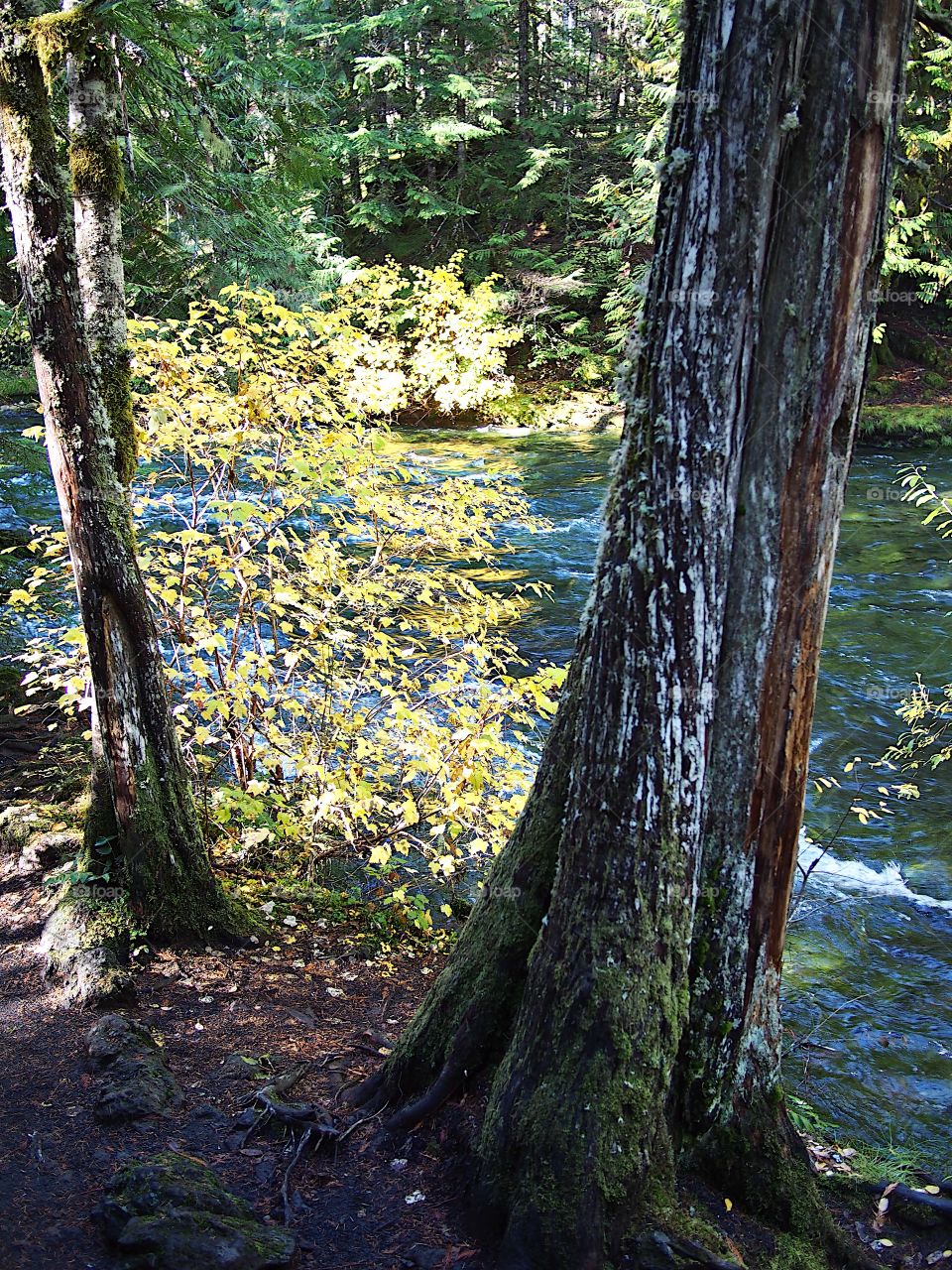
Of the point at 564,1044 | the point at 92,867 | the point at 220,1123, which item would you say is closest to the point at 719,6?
the point at 564,1044

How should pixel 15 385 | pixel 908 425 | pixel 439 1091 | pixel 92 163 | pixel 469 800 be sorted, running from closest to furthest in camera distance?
pixel 439 1091, pixel 92 163, pixel 469 800, pixel 15 385, pixel 908 425

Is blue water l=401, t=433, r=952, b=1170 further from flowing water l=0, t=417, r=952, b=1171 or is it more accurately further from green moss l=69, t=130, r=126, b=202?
green moss l=69, t=130, r=126, b=202

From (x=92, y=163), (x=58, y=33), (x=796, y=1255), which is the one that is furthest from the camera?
(x=92, y=163)

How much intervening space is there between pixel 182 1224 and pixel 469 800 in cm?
277

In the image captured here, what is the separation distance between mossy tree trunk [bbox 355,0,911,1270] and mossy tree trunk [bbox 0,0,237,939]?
90.8 inches

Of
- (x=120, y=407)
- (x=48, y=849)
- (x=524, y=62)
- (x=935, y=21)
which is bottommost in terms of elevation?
(x=48, y=849)

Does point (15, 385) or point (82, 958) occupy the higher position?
point (15, 385)

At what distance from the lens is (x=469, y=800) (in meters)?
5.18

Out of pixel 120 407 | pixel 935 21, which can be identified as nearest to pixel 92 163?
pixel 120 407

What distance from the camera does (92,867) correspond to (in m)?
4.52

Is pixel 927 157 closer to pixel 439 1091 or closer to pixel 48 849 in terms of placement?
pixel 48 849

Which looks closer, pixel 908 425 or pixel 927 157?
pixel 927 157

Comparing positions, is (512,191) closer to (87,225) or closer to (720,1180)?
(87,225)

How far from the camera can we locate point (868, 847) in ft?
24.1
